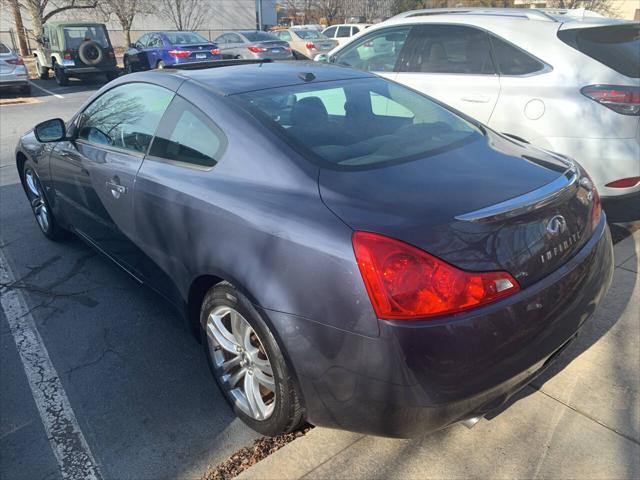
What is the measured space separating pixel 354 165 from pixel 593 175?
253cm

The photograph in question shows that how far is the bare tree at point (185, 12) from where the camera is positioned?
3341 centimetres

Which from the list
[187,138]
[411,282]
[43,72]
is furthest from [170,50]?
[411,282]

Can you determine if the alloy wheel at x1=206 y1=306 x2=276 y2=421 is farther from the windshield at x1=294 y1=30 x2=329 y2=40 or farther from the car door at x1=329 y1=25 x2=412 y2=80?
the windshield at x1=294 y1=30 x2=329 y2=40

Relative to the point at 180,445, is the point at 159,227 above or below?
above

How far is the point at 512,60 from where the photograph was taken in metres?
4.34

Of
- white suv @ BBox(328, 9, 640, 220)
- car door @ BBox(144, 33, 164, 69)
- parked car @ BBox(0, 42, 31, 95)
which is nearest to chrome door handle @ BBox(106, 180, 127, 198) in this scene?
white suv @ BBox(328, 9, 640, 220)

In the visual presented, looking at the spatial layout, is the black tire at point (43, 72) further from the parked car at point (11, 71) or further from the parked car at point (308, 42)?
the parked car at point (308, 42)

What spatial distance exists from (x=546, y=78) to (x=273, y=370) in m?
3.34

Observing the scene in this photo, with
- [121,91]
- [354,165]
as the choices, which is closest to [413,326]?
[354,165]

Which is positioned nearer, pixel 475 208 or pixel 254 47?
pixel 475 208

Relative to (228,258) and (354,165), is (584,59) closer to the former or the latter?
(354,165)

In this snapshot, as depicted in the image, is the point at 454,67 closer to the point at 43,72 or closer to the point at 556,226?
the point at 556,226

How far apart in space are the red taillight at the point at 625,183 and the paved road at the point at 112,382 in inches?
124

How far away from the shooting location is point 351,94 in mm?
2814
